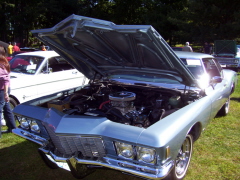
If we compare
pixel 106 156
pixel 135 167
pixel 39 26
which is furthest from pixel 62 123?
pixel 39 26

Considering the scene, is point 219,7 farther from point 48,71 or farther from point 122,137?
point 122,137

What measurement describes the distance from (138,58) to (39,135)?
170 centimetres

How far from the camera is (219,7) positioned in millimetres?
19109

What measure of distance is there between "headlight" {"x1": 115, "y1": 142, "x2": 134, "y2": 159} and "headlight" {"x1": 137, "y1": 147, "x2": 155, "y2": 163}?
0.08 meters

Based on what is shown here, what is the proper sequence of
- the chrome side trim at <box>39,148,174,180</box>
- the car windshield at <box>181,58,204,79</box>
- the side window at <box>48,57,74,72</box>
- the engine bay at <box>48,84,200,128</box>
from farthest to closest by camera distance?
the side window at <box>48,57,74,72</box> < the car windshield at <box>181,58,204,79</box> < the engine bay at <box>48,84,200,128</box> < the chrome side trim at <box>39,148,174,180</box>

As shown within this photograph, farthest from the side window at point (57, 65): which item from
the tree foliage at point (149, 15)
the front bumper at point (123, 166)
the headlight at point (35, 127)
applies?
the tree foliage at point (149, 15)

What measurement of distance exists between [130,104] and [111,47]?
2.82ft

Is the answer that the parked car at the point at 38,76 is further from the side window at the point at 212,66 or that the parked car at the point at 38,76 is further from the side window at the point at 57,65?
the side window at the point at 212,66

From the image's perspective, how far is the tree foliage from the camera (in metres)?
18.7

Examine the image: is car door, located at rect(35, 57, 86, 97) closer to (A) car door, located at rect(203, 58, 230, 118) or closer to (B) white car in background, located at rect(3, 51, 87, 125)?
(B) white car in background, located at rect(3, 51, 87, 125)

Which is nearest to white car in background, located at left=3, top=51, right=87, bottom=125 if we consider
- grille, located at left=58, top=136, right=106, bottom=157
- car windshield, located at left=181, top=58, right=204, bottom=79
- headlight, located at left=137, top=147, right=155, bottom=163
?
car windshield, located at left=181, top=58, right=204, bottom=79

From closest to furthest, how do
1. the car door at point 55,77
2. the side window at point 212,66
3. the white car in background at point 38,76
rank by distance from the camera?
the side window at point 212,66 → the white car in background at point 38,76 → the car door at point 55,77

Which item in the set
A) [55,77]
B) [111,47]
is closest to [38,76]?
[55,77]

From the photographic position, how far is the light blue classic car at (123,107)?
220 cm
